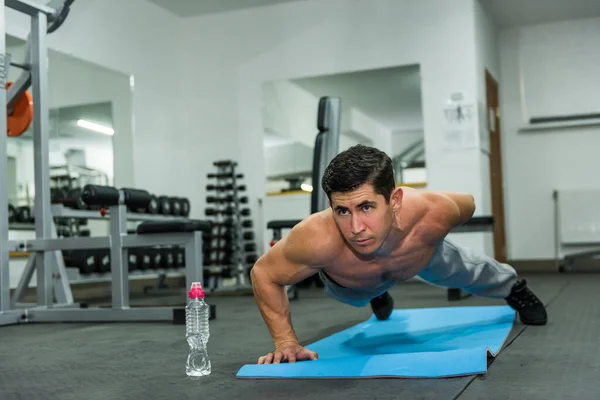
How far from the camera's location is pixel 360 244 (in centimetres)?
183

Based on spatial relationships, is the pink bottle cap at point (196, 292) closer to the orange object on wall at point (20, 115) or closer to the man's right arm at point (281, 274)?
the man's right arm at point (281, 274)

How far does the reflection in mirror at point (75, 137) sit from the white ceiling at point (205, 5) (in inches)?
40.2

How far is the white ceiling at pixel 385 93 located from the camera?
667cm

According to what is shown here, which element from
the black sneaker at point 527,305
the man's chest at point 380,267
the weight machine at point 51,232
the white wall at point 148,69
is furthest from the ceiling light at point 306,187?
the man's chest at point 380,267

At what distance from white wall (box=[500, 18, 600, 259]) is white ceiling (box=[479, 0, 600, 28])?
158mm

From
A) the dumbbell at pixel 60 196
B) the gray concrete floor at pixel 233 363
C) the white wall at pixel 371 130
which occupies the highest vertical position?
the white wall at pixel 371 130

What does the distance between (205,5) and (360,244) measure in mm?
5763

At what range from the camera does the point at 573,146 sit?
7.75 metres

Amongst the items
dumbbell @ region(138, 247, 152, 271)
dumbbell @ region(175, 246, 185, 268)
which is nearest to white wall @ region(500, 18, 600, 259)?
dumbbell @ region(175, 246, 185, 268)

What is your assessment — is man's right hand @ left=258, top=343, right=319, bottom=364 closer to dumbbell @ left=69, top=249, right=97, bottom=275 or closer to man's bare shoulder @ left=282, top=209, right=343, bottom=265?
man's bare shoulder @ left=282, top=209, right=343, bottom=265

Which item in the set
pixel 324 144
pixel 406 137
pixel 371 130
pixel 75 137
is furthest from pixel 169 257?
pixel 406 137

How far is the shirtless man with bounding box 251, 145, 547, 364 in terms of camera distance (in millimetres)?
1816

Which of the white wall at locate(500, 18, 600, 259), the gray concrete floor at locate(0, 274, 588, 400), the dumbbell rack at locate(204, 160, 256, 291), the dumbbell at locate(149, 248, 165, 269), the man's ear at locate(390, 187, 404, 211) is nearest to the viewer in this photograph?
the gray concrete floor at locate(0, 274, 588, 400)

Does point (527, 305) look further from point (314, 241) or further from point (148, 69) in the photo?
point (148, 69)
